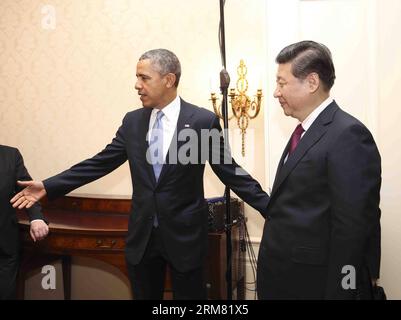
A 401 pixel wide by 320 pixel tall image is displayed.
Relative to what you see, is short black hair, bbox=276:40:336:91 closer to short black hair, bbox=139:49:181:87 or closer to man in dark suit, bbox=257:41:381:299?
man in dark suit, bbox=257:41:381:299

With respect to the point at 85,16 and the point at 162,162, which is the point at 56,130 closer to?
the point at 85,16

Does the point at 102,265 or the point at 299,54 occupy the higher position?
the point at 299,54

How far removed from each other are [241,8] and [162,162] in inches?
68.8

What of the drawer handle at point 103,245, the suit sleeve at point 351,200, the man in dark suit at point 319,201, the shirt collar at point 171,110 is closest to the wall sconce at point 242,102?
the shirt collar at point 171,110

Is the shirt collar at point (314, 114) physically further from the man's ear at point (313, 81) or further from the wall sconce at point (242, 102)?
the wall sconce at point (242, 102)

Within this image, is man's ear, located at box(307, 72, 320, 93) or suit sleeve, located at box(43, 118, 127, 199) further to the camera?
suit sleeve, located at box(43, 118, 127, 199)

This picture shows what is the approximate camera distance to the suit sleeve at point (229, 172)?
2.15 m

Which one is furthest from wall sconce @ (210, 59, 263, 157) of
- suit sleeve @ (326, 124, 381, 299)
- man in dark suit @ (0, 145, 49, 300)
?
suit sleeve @ (326, 124, 381, 299)

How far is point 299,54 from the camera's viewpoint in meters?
1.65

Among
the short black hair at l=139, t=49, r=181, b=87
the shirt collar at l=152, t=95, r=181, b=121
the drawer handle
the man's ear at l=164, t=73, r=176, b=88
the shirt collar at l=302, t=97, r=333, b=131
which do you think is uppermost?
the short black hair at l=139, t=49, r=181, b=87

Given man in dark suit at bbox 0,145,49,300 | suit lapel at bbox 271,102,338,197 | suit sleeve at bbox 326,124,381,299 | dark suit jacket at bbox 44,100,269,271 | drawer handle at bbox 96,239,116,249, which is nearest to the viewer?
suit sleeve at bbox 326,124,381,299

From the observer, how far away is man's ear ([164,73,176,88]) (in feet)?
6.90

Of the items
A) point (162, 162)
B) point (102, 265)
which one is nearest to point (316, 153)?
point (162, 162)

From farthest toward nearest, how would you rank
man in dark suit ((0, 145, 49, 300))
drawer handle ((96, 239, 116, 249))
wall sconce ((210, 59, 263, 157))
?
wall sconce ((210, 59, 263, 157)) → drawer handle ((96, 239, 116, 249)) → man in dark suit ((0, 145, 49, 300))
